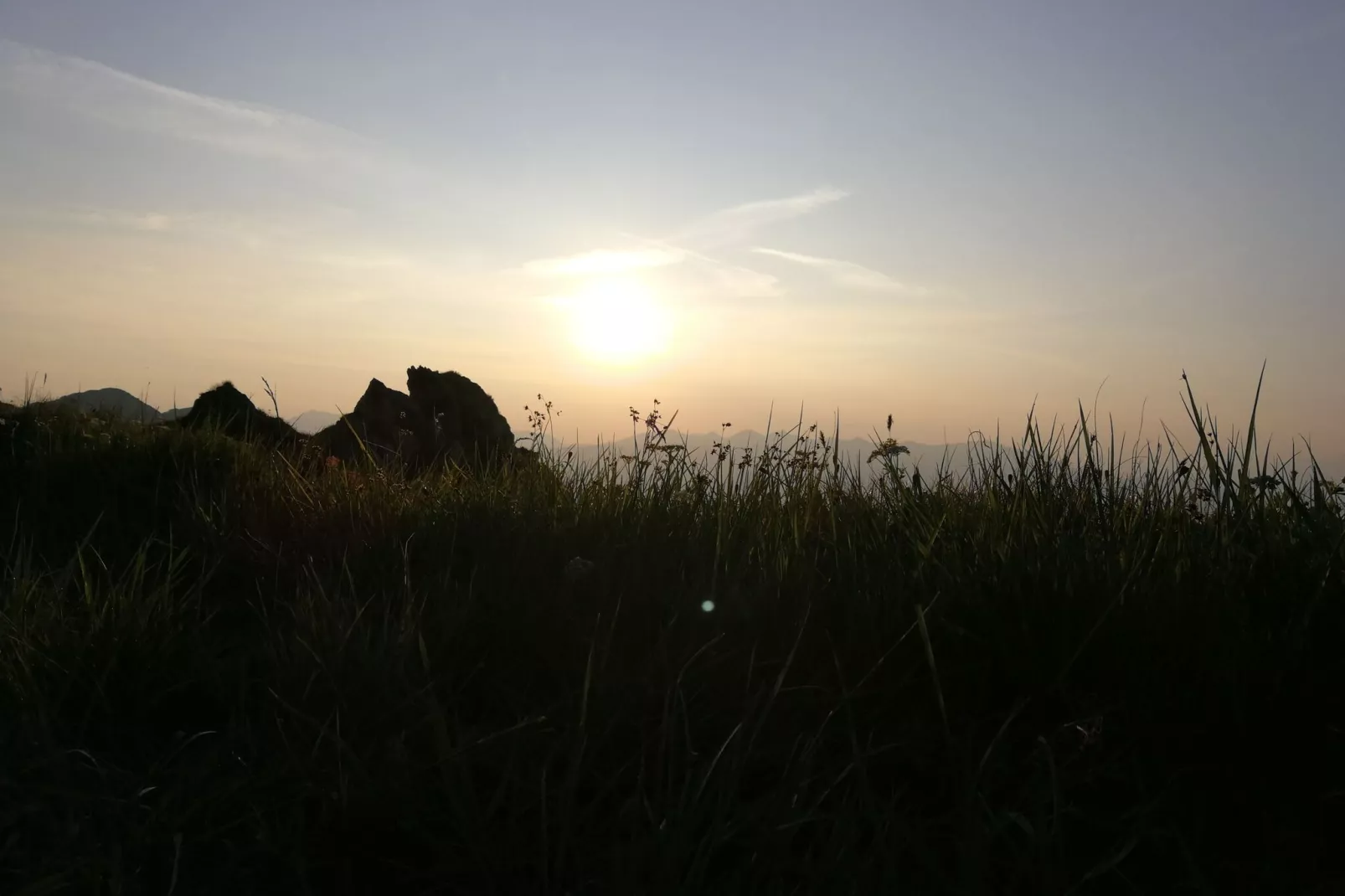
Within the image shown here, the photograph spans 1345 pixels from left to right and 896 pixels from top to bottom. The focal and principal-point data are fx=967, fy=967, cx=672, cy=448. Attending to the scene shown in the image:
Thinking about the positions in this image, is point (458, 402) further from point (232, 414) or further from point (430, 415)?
point (232, 414)

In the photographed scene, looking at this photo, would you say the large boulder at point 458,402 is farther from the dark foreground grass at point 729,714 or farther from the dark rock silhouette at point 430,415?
the dark foreground grass at point 729,714

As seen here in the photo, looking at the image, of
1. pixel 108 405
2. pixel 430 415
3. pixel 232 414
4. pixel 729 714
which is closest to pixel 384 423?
pixel 430 415

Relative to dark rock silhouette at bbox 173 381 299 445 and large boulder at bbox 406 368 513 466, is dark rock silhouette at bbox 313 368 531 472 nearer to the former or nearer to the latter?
large boulder at bbox 406 368 513 466

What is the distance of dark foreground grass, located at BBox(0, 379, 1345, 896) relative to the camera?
5.54ft

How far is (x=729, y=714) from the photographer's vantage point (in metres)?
2.19

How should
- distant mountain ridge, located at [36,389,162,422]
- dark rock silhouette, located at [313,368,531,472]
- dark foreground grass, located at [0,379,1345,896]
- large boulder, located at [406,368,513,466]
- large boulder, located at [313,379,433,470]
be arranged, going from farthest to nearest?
large boulder, located at [406,368,513,466] → dark rock silhouette, located at [313,368,531,472] → large boulder, located at [313,379,433,470] → distant mountain ridge, located at [36,389,162,422] → dark foreground grass, located at [0,379,1345,896]

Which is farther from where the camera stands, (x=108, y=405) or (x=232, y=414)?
(x=232, y=414)

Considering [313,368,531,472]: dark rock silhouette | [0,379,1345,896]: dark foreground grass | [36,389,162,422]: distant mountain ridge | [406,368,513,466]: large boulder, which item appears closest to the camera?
[0,379,1345,896]: dark foreground grass

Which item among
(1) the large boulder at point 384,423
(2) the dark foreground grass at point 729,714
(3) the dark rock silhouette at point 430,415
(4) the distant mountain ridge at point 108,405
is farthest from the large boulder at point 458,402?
(2) the dark foreground grass at point 729,714

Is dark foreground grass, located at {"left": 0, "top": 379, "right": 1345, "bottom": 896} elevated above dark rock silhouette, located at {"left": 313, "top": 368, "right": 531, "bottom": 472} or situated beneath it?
situated beneath

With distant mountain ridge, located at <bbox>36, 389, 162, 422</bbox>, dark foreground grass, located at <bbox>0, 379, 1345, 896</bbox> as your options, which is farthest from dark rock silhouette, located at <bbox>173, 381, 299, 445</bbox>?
dark foreground grass, located at <bbox>0, 379, 1345, 896</bbox>

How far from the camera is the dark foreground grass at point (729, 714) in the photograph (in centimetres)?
169

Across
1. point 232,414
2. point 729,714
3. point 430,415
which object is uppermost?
point 430,415

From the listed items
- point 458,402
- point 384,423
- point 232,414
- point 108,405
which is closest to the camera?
point 108,405
